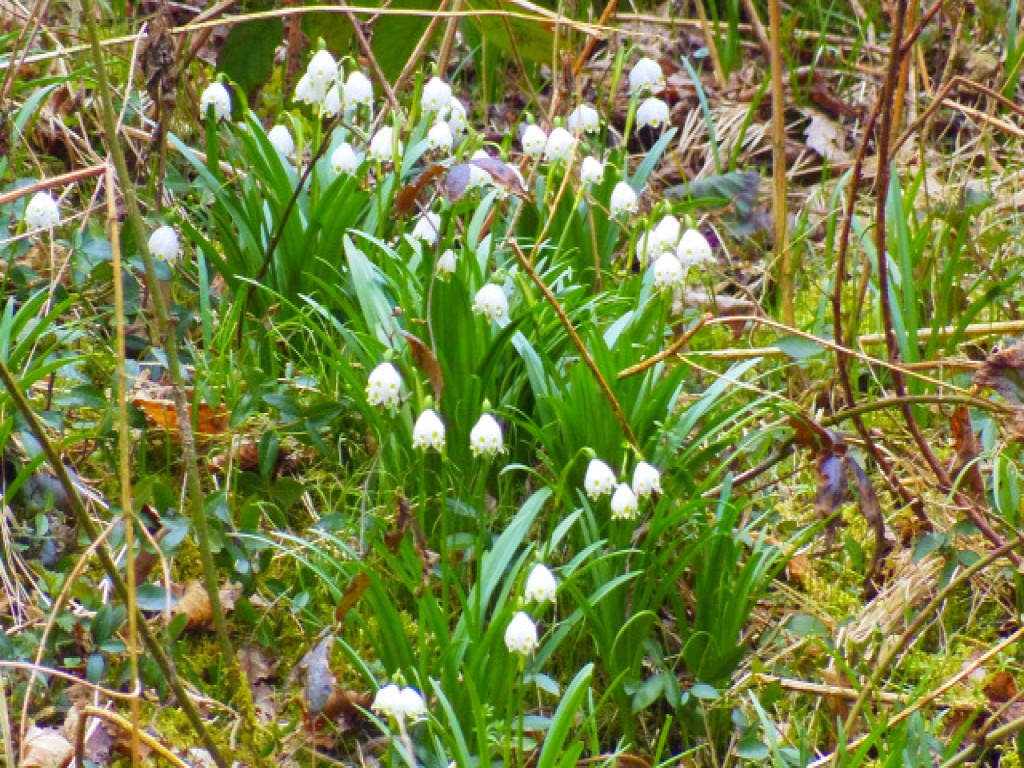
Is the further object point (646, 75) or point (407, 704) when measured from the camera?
point (646, 75)

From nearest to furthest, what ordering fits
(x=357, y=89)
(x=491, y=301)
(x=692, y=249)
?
(x=491, y=301)
(x=692, y=249)
(x=357, y=89)

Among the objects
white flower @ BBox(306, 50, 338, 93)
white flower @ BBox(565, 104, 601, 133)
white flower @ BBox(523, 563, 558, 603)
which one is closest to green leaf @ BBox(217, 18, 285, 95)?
white flower @ BBox(306, 50, 338, 93)

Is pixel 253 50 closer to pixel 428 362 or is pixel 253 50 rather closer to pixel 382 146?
pixel 382 146

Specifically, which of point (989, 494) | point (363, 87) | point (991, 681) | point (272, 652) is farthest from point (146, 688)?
point (989, 494)

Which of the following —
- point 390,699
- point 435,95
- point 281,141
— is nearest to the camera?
point 390,699

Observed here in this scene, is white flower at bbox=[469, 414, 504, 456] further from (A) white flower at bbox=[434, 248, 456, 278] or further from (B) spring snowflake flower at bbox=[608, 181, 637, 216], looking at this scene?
(B) spring snowflake flower at bbox=[608, 181, 637, 216]

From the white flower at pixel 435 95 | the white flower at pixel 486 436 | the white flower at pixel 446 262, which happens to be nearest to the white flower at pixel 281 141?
the white flower at pixel 435 95

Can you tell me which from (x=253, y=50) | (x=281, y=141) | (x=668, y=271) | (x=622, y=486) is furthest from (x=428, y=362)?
(x=281, y=141)

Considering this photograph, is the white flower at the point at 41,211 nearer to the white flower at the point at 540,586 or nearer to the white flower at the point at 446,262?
the white flower at the point at 446,262
